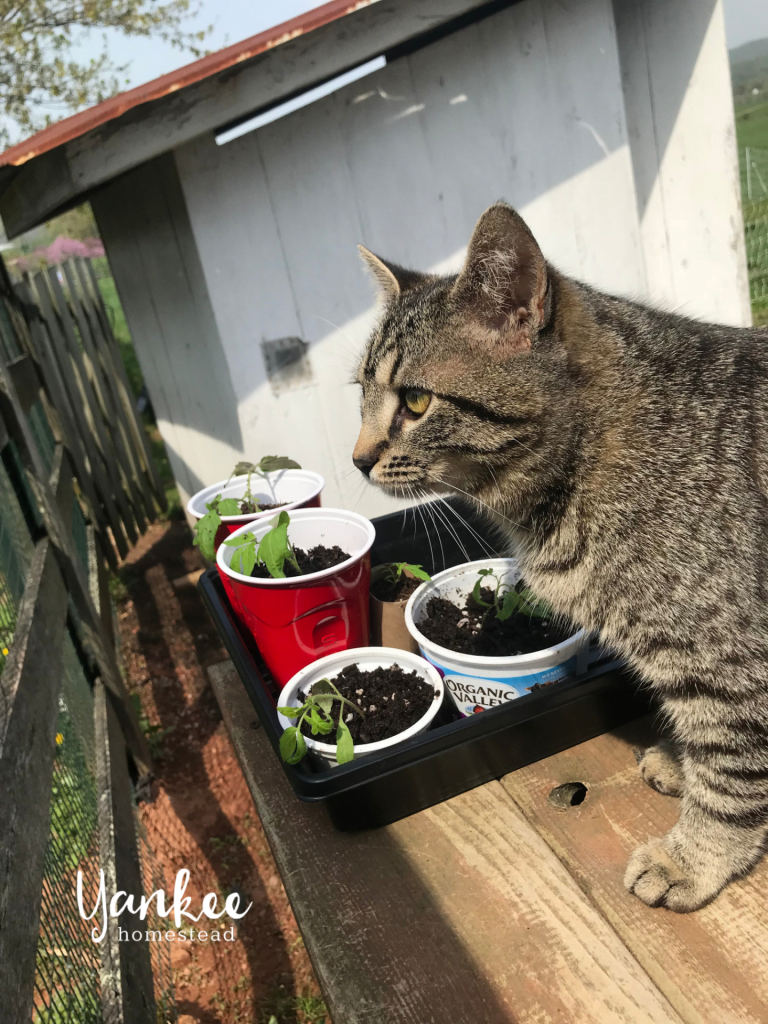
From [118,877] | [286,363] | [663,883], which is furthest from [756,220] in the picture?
[118,877]

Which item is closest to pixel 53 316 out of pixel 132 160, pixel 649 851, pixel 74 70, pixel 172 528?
pixel 172 528

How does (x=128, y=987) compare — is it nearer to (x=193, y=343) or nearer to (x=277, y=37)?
(x=193, y=343)

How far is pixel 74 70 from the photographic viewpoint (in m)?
9.34

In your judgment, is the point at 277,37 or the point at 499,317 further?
the point at 277,37

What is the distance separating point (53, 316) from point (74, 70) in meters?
7.13

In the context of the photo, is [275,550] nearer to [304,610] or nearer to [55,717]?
[304,610]

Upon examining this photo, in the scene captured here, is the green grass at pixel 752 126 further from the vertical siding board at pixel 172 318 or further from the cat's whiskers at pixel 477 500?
the cat's whiskers at pixel 477 500

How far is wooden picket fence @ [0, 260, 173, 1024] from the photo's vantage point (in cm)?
120

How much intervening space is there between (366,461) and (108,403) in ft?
13.5

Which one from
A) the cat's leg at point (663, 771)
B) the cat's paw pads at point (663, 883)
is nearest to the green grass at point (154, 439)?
the cat's leg at point (663, 771)

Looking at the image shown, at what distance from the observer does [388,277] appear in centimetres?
163

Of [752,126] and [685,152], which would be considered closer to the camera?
[685,152]

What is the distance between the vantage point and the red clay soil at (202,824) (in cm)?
227

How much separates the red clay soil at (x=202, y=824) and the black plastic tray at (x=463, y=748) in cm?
137
